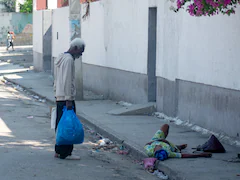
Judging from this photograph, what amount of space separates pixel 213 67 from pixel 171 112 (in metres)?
2.46

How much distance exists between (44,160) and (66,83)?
4.19 feet

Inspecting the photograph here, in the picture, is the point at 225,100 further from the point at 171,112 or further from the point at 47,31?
the point at 47,31

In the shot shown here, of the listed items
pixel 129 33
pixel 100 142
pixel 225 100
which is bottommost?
pixel 100 142

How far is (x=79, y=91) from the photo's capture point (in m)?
17.5

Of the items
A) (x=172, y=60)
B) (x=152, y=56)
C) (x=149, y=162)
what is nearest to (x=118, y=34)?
(x=152, y=56)

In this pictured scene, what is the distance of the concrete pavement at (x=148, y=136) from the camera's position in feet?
26.7

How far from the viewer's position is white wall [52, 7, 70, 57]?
23.6 meters

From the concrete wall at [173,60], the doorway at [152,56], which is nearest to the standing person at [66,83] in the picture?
the concrete wall at [173,60]

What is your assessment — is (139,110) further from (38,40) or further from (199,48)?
(38,40)

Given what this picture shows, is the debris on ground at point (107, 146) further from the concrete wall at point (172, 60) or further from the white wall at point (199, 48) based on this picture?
the white wall at point (199, 48)

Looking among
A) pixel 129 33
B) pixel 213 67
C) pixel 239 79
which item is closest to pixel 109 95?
pixel 129 33

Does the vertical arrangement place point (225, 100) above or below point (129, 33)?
below

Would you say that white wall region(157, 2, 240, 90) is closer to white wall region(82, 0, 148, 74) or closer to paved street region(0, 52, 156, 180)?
white wall region(82, 0, 148, 74)

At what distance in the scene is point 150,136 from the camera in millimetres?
11203
